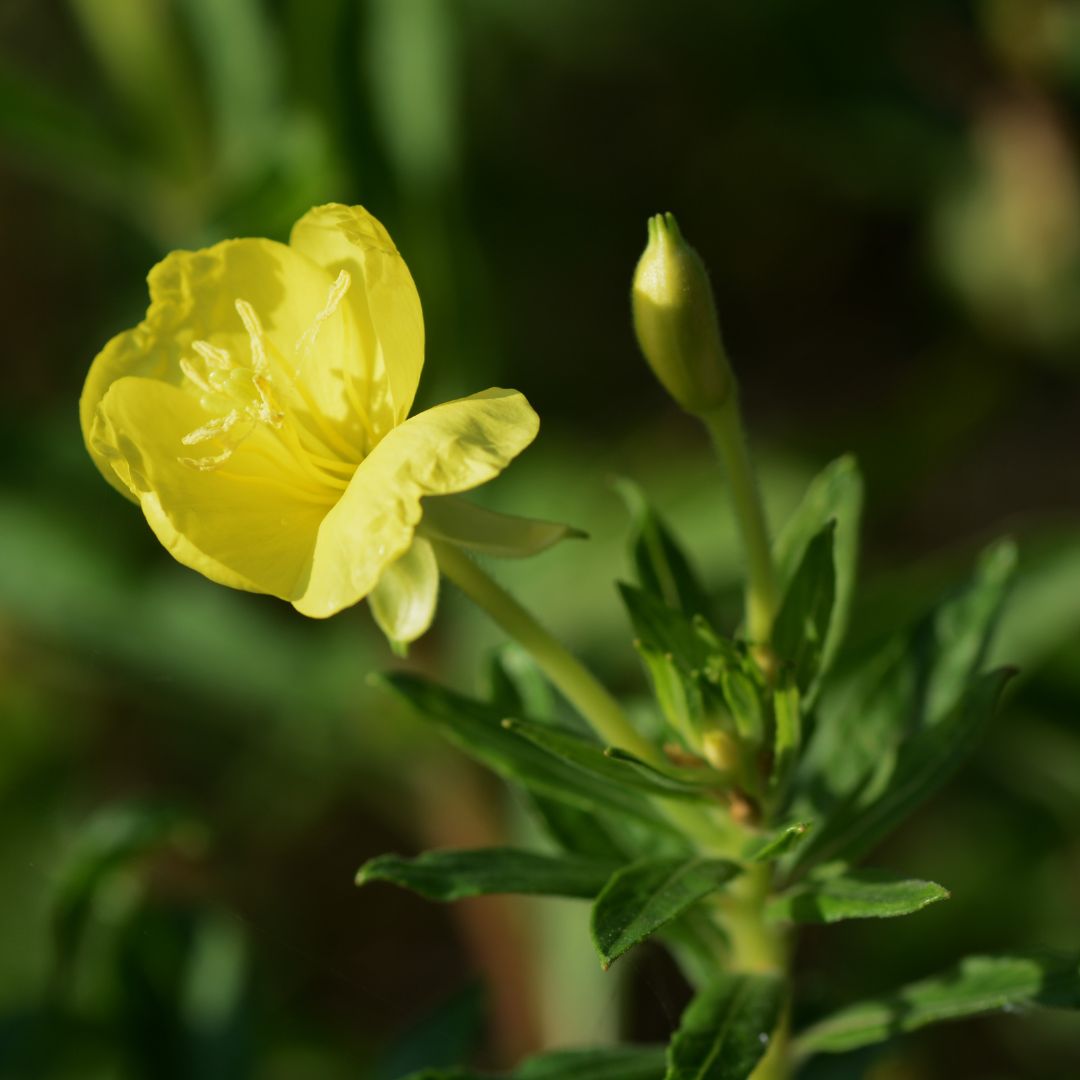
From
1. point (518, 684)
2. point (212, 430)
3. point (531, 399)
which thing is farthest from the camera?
point (531, 399)

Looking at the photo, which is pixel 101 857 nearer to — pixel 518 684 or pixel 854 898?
pixel 518 684

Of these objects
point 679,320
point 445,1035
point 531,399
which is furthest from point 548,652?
point 531,399

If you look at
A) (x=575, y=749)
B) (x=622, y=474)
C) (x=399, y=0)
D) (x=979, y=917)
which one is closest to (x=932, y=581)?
(x=979, y=917)

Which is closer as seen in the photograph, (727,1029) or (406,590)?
(406,590)

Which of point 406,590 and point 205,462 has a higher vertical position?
point 205,462

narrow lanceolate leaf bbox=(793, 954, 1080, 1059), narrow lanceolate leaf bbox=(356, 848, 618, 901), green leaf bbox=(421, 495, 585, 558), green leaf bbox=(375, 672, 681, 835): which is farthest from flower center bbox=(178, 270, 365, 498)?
narrow lanceolate leaf bbox=(793, 954, 1080, 1059)

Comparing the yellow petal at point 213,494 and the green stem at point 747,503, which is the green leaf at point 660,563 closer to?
the green stem at point 747,503

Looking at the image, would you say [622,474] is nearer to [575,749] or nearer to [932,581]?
[932,581]

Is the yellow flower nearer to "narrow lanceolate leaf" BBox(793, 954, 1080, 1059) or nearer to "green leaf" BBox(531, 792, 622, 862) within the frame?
"green leaf" BBox(531, 792, 622, 862)
